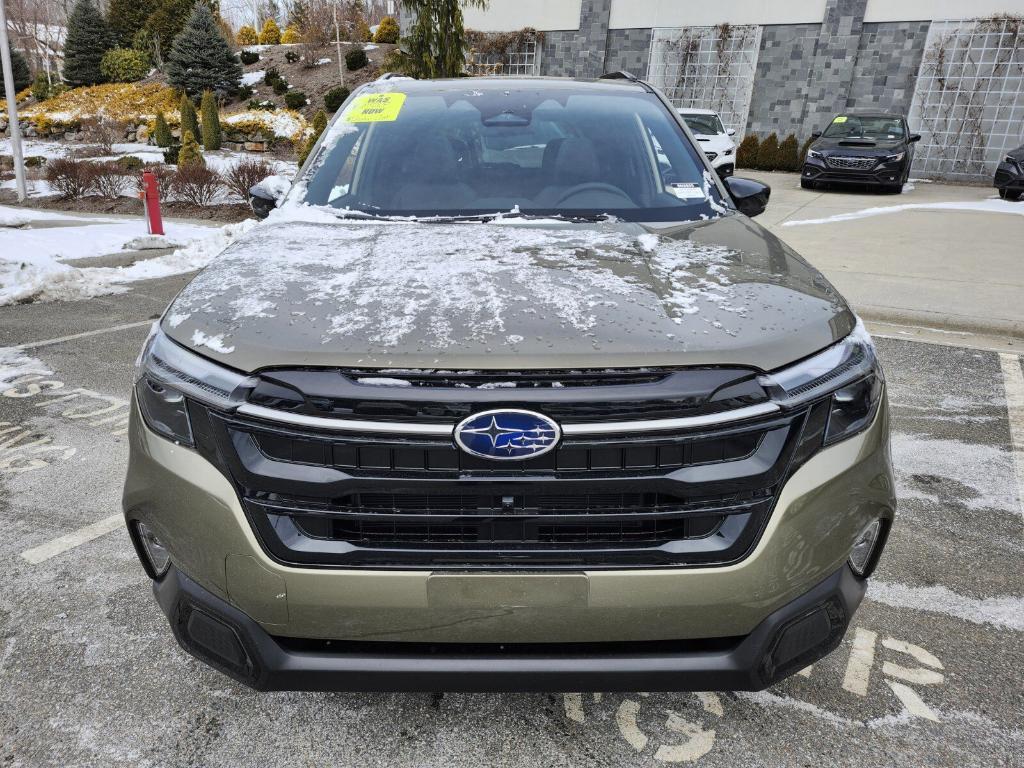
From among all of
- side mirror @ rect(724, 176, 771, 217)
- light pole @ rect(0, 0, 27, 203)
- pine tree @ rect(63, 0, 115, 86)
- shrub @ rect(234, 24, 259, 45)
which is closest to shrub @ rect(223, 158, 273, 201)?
light pole @ rect(0, 0, 27, 203)

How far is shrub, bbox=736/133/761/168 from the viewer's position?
21.2m

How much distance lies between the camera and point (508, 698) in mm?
2027

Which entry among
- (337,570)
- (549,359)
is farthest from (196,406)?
(549,359)

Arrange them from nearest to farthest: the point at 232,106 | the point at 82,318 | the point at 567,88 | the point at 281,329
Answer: the point at 281,329, the point at 567,88, the point at 82,318, the point at 232,106

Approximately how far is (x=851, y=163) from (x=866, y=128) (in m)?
1.62

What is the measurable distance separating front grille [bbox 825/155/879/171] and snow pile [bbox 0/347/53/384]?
1495 cm

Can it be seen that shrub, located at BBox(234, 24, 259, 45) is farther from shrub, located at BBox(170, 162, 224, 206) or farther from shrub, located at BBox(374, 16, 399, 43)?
shrub, located at BBox(170, 162, 224, 206)

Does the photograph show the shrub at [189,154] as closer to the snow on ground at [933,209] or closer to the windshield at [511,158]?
the snow on ground at [933,209]

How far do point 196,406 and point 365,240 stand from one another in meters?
0.88

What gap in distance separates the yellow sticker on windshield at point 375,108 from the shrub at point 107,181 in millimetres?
15301

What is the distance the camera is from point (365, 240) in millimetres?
2270

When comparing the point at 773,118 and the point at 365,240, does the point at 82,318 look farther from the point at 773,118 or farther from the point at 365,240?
the point at 773,118

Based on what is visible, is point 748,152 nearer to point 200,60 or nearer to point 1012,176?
point 1012,176

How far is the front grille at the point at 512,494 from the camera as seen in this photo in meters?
1.47
